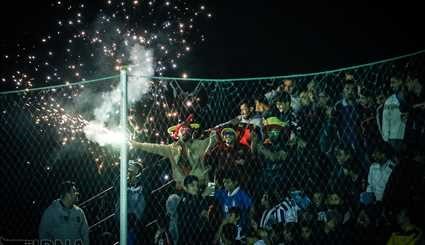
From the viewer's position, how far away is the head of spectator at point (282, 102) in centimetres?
748

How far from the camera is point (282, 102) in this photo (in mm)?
7578

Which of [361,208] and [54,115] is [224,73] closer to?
[54,115]

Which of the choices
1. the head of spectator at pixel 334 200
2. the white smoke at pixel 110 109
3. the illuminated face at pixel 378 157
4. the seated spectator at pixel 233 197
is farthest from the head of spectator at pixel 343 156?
the white smoke at pixel 110 109

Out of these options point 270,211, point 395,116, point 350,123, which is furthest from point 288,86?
point 270,211

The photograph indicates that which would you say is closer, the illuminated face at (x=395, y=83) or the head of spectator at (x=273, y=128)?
the illuminated face at (x=395, y=83)

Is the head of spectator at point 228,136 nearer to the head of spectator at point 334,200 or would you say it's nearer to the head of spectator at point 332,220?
the head of spectator at point 334,200

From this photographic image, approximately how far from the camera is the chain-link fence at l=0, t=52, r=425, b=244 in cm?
629

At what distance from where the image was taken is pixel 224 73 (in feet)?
37.9

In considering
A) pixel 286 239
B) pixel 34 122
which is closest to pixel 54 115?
pixel 34 122

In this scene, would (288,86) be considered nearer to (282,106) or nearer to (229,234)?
(282,106)

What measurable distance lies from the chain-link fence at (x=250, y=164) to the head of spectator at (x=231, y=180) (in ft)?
0.06

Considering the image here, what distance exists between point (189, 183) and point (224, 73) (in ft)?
16.8

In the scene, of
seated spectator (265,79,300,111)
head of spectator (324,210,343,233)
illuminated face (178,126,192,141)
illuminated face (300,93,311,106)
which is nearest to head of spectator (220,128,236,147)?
illuminated face (178,126,192,141)

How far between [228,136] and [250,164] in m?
0.66
